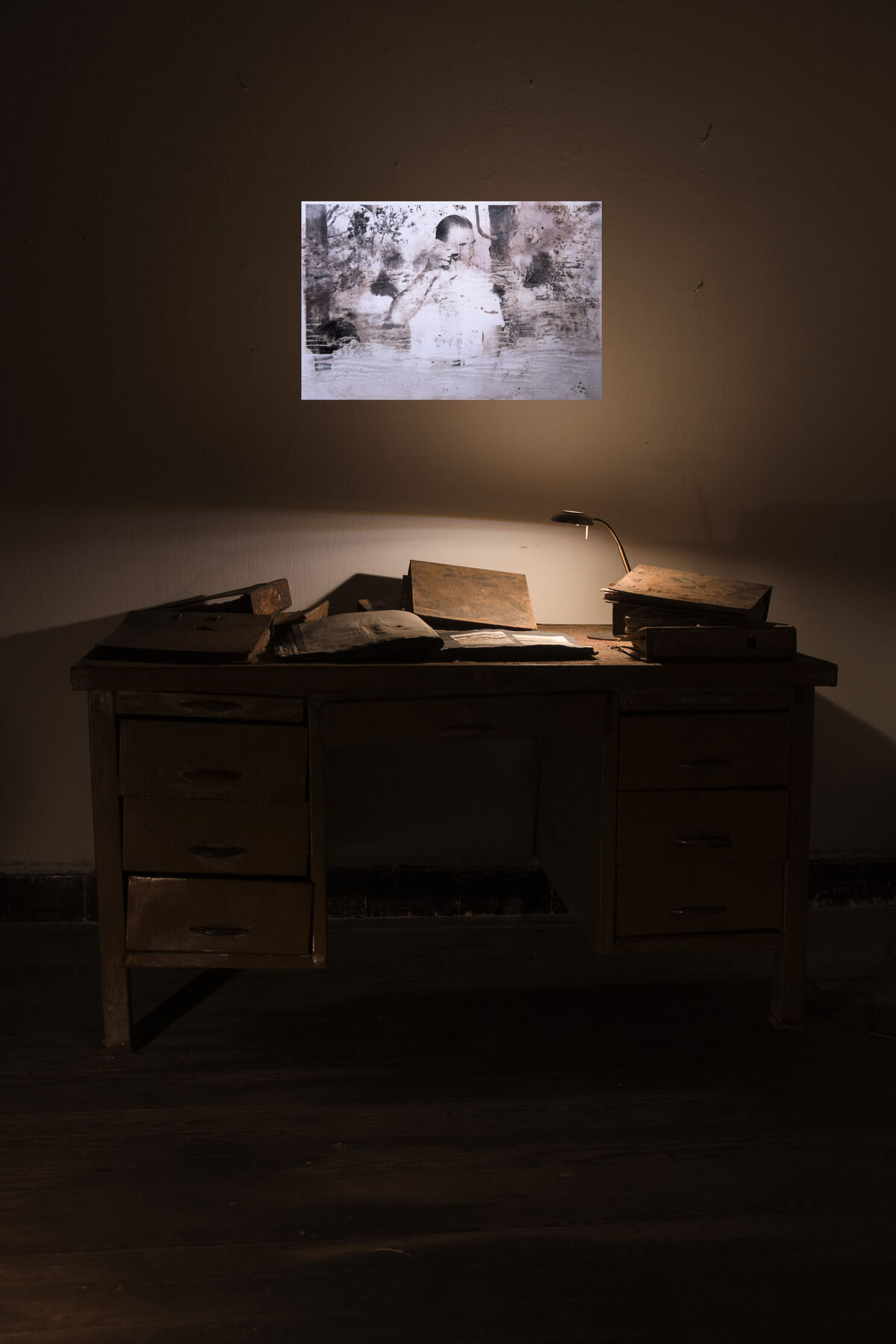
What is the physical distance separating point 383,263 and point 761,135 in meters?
1.06

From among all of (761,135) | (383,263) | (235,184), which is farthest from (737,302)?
(235,184)

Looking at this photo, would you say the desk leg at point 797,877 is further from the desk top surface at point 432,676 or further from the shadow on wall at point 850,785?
the shadow on wall at point 850,785

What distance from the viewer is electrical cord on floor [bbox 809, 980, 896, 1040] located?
212cm

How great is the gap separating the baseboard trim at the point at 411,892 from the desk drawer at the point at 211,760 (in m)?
0.80

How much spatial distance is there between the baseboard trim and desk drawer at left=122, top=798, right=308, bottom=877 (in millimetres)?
721

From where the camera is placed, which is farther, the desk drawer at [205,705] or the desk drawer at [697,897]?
the desk drawer at [697,897]

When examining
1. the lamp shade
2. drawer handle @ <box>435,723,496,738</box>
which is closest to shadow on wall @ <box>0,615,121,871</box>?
drawer handle @ <box>435,723,496,738</box>

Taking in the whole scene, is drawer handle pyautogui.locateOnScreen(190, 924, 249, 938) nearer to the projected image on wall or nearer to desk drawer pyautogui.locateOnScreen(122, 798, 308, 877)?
desk drawer pyautogui.locateOnScreen(122, 798, 308, 877)

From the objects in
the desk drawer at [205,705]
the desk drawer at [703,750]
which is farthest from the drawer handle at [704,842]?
the desk drawer at [205,705]

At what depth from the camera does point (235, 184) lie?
249cm

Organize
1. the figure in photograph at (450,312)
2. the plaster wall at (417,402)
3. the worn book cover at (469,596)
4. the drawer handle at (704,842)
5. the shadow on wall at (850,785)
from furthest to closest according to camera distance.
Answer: the shadow on wall at (850,785) < the figure in photograph at (450,312) < the plaster wall at (417,402) < the worn book cover at (469,596) < the drawer handle at (704,842)

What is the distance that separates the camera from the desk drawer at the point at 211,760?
1996 millimetres

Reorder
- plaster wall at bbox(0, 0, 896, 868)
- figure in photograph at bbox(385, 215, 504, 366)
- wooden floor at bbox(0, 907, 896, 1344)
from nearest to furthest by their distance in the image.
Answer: wooden floor at bbox(0, 907, 896, 1344) < plaster wall at bbox(0, 0, 896, 868) < figure in photograph at bbox(385, 215, 504, 366)

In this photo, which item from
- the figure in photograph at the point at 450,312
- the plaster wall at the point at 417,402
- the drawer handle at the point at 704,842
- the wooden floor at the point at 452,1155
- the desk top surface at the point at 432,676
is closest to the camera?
the wooden floor at the point at 452,1155
